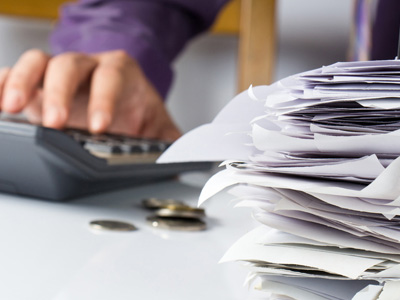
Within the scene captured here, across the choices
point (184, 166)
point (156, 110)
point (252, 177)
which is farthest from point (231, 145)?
point (156, 110)

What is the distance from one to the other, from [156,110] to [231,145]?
1.72 feet

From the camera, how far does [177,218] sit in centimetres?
33

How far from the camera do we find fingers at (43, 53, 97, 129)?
522 millimetres

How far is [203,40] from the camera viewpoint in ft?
4.11

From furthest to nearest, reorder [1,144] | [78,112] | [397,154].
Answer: [78,112] → [1,144] → [397,154]

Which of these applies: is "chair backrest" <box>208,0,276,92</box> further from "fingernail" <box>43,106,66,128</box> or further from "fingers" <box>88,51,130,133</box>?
"fingernail" <box>43,106,66,128</box>

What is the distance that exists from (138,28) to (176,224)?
0.57 meters

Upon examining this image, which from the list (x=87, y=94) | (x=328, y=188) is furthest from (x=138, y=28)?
(x=328, y=188)

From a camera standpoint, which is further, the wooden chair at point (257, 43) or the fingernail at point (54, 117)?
the wooden chair at point (257, 43)

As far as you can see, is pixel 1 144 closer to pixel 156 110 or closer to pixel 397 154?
pixel 397 154

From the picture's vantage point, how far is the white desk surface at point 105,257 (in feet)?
0.64

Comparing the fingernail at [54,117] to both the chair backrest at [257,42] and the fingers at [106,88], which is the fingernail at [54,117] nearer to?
the fingers at [106,88]

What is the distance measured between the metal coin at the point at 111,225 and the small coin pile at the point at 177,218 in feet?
0.06

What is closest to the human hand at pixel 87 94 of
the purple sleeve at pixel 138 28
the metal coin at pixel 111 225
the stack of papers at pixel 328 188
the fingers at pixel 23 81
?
the fingers at pixel 23 81
